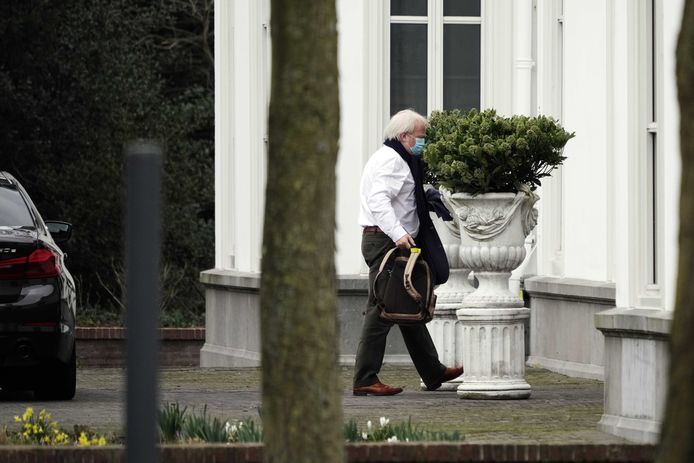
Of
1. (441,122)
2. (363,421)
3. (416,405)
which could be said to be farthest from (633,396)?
(441,122)

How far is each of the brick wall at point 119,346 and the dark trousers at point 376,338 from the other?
801cm

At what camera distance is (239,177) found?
1831cm

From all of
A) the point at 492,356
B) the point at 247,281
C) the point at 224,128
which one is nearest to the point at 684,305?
the point at 492,356

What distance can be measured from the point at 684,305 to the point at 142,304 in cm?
178

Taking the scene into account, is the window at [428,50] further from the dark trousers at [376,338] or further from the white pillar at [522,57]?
the dark trousers at [376,338]

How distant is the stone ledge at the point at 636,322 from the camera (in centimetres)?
901

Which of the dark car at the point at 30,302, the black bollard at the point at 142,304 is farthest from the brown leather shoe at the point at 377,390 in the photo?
the black bollard at the point at 142,304

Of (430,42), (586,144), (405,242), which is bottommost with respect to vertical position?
(405,242)

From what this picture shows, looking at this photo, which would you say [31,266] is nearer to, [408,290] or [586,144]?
[408,290]

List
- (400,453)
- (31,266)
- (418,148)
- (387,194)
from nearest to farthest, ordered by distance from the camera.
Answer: (400,453)
(31,266)
(387,194)
(418,148)

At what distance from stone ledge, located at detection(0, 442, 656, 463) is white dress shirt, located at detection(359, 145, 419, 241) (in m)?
4.13

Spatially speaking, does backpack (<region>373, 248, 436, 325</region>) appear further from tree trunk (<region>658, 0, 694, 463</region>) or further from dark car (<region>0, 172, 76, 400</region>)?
tree trunk (<region>658, 0, 694, 463</region>)

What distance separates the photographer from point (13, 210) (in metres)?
12.0

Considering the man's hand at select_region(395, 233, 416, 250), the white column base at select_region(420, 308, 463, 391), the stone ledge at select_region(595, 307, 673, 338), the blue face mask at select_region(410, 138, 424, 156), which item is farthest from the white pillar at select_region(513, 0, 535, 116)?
the stone ledge at select_region(595, 307, 673, 338)
